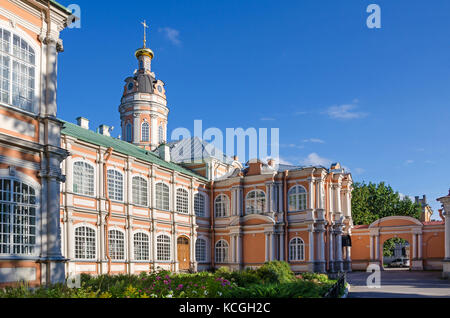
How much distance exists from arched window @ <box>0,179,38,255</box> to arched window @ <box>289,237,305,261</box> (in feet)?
80.6

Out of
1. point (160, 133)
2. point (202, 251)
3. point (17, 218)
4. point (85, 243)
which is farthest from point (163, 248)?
point (17, 218)

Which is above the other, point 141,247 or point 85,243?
point 85,243

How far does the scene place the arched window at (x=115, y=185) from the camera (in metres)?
27.4

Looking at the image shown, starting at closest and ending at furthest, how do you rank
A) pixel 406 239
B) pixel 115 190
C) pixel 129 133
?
pixel 115 190 < pixel 406 239 < pixel 129 133

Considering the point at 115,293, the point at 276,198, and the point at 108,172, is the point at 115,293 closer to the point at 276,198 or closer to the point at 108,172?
the point at 108,172

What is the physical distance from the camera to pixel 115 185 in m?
27.8

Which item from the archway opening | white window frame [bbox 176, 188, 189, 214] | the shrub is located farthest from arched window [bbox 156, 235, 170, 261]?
the archway opening

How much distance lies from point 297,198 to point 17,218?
25241mm

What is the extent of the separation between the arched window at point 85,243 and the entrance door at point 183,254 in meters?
8.76

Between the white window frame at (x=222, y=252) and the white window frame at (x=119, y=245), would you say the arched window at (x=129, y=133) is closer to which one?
the white window frame at (x=222, y=252)

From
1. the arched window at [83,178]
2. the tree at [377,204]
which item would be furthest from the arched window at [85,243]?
the tree at [377,204]

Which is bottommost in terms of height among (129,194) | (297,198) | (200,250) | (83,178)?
(200,250)

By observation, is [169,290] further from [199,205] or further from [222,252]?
[222,252]
